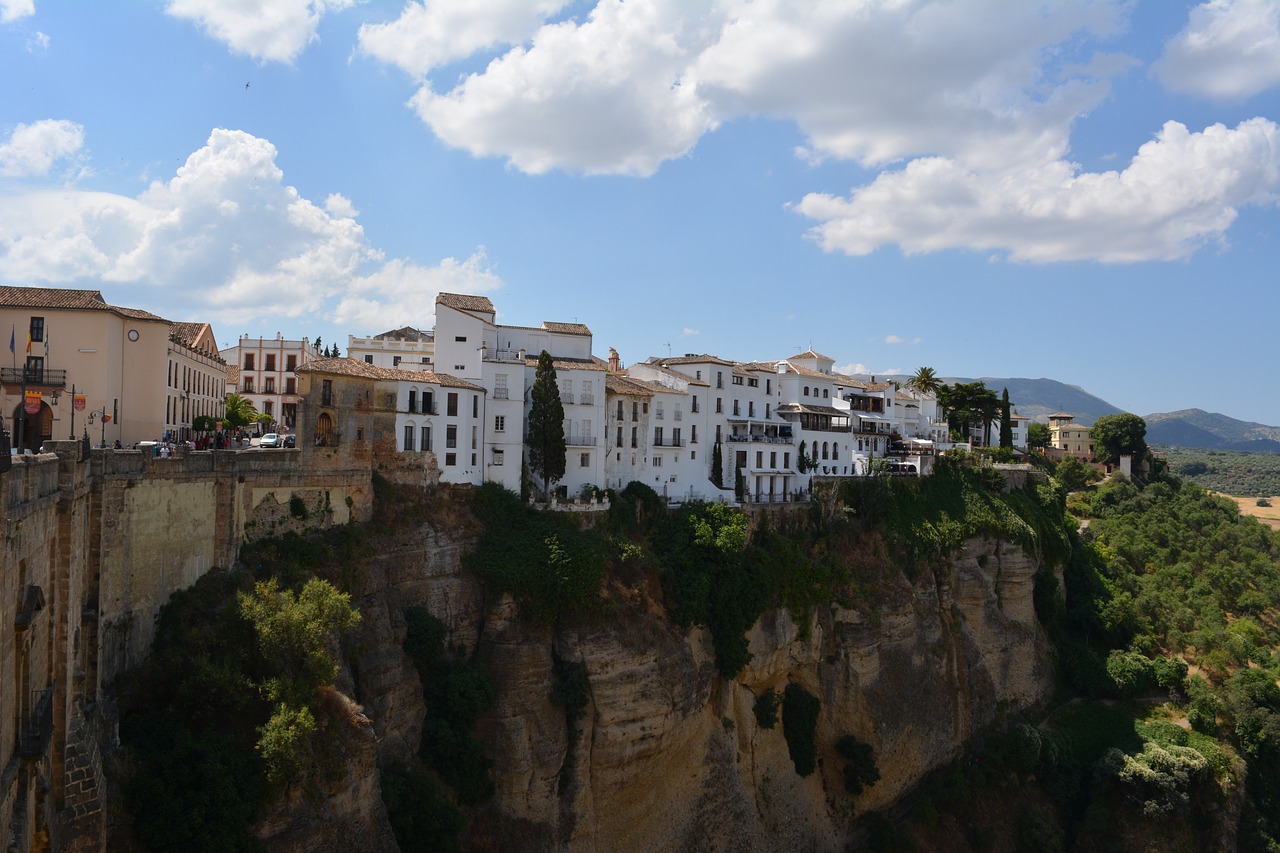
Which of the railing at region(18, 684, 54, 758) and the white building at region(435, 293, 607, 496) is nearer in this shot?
the railing at region(18, 684, 54, 758)

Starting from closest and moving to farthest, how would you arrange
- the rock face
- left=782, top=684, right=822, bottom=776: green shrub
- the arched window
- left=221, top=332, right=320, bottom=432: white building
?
1. the arched window
2. the rock face
3. left=782, top=684, right=822, bottom=776: green shrub
4. left=221, top=332, right=320, bottom=432: white building

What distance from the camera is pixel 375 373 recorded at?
33.4m

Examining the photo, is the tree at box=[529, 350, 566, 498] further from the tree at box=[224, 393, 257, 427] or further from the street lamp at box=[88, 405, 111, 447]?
the street lamp at box=[88, 405, 111, 447]

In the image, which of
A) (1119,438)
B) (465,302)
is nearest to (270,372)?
(465,302)

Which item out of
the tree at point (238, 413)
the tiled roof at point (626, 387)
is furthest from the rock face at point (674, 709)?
the tree at point (238, 413)

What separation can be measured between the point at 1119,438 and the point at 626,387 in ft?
189

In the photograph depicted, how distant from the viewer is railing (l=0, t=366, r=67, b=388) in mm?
27875

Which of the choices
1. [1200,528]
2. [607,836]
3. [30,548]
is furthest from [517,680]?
[1200,528]

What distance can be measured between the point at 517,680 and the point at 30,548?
19026 millimetres

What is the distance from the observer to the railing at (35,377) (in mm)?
27875

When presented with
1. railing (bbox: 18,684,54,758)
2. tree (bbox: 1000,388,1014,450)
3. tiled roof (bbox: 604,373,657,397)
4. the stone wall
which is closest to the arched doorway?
the stone wall

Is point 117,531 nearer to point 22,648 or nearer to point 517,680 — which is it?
point 22,648

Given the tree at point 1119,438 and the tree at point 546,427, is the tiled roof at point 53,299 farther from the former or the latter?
the tree at point 1119,438

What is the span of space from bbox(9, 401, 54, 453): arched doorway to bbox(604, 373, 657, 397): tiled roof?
21457mm
